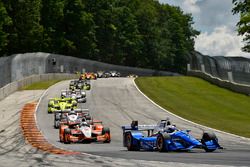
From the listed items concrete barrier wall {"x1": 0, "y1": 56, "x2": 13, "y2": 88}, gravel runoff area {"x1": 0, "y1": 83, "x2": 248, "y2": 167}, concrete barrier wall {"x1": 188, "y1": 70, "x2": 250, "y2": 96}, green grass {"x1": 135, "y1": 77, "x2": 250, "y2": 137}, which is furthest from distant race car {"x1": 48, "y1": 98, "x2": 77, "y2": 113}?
concrete barrier wall {"x1": 188, "y1": 70, "x2": 250, "y2": 96}

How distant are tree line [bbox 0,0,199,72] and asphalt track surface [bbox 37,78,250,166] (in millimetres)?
27447

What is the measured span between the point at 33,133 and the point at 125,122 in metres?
6.14

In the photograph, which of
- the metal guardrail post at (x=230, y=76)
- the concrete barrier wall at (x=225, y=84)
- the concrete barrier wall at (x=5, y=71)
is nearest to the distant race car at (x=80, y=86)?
the concrete barrier wall at (x=5, y=71)

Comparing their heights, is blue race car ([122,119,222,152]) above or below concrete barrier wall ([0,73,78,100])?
below

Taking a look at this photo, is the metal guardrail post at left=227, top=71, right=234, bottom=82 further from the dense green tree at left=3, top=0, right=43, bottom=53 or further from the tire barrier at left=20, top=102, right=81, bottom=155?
the dense green tree at left=3, top=0, right=43, bottom=53

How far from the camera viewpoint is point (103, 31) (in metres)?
120

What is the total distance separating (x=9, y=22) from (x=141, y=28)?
6774cm

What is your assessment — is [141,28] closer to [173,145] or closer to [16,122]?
[16,122]

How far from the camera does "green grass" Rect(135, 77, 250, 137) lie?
104ft

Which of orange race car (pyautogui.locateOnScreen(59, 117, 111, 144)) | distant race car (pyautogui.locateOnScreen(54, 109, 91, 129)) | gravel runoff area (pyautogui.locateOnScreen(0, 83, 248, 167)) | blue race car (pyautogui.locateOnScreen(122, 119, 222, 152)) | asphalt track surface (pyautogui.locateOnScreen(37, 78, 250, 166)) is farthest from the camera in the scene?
distant race car (pyautogui.locateOnScreen(54, 109, 91, 129))

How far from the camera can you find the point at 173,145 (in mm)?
17453

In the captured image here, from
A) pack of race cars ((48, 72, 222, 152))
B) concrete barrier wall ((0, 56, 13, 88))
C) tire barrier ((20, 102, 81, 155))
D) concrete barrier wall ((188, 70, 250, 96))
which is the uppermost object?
concrete barrier wall ((0, 56, 13, 88))

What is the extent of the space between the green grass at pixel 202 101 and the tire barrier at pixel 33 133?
28.3ft

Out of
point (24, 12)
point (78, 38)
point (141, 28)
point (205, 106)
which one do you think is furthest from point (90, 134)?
point (141, 28)
